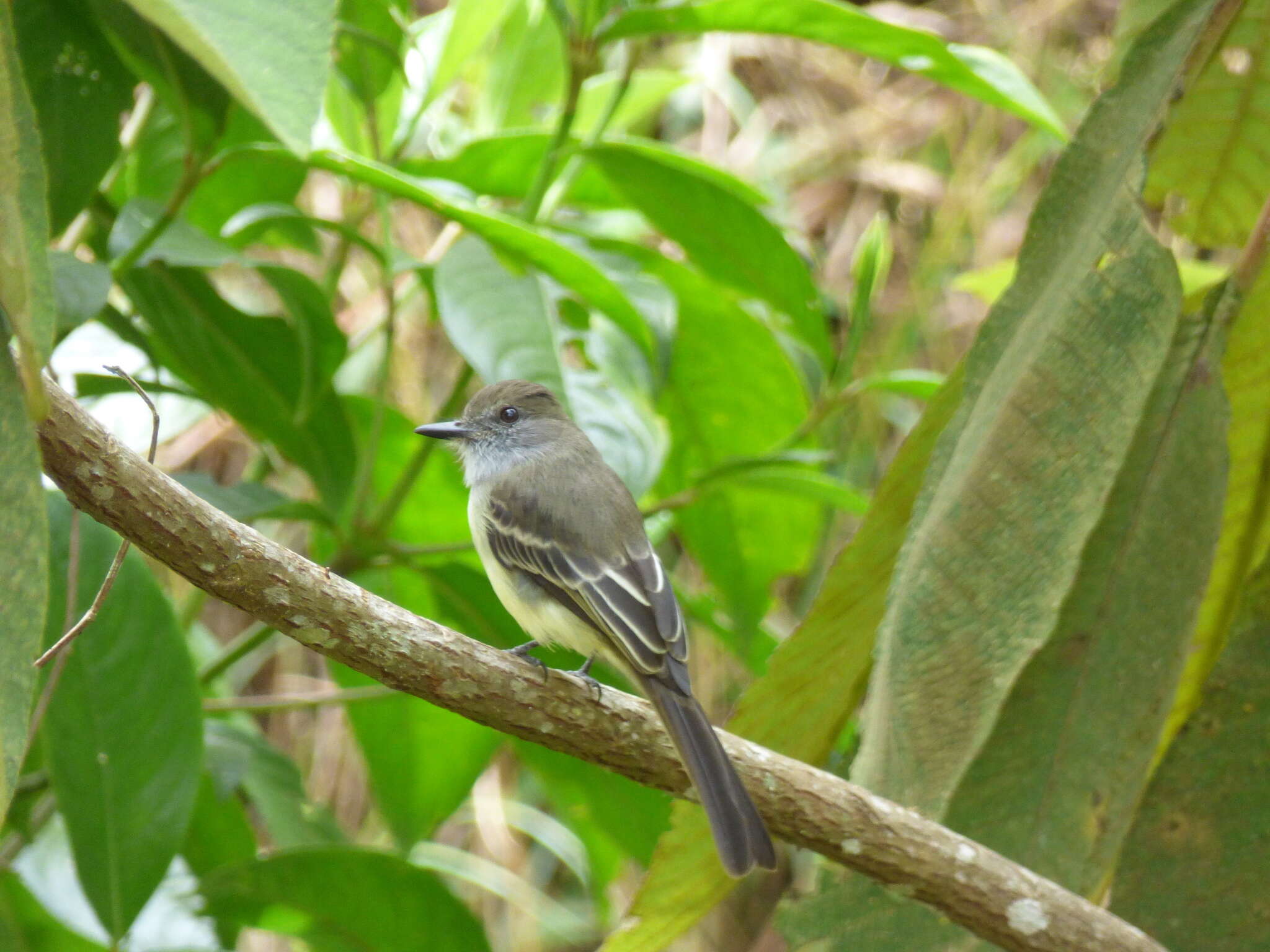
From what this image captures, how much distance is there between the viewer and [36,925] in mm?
2553

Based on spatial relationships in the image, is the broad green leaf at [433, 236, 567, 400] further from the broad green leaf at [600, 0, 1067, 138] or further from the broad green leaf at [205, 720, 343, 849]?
the broad green leaf at [205, 720, 343, 849]

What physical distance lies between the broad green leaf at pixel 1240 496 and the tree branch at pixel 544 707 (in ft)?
1.81

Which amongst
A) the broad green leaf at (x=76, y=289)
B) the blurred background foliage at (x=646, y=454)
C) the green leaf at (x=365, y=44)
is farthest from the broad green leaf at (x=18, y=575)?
the green leaf at (x=365, y=44)

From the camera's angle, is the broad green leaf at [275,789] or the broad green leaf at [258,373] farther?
the broad green leaf at [275,789]

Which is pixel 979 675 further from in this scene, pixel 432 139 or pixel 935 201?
pixel 935 201

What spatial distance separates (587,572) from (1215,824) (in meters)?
1.13

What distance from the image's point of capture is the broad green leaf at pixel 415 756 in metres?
2.68

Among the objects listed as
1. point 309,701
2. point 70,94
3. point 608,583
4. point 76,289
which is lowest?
point 309,701

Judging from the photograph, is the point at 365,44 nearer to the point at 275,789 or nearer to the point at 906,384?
the point at 906,384

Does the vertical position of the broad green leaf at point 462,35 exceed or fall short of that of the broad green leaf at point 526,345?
it exceeds it

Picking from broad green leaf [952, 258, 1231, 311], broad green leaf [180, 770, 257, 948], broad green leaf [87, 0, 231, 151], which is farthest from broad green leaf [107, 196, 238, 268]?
broad green leaf [952, 258, 1231, 311]

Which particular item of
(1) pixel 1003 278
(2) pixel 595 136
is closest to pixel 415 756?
(2) pixel 595 136

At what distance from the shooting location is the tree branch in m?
1.38

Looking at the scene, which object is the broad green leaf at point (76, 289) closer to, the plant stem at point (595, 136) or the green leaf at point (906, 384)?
the plant stem at point (595, 136)
